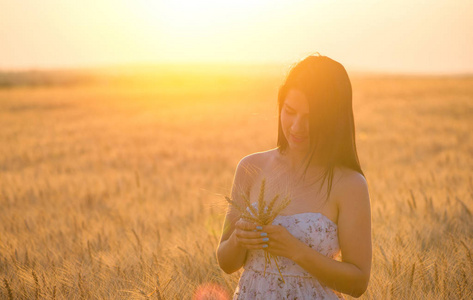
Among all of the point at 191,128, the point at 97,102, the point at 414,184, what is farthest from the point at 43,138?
the point at 97,102

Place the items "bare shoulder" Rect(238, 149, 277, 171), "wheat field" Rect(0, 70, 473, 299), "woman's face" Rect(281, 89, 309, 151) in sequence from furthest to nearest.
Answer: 1. "wheat field" Rect(0, 70, 473, 299)
2. "bare shoulder" Rect(238, 149, 277, 171)
3. "woman's face" Rect(281, 89, 309, 151)

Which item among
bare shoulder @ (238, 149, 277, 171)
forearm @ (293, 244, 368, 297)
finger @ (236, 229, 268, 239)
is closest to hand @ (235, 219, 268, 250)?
finger @ (236, 229, 268, 239)

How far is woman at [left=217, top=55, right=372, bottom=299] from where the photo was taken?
1.78 m

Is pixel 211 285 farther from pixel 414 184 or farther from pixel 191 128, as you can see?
pixel 191 128

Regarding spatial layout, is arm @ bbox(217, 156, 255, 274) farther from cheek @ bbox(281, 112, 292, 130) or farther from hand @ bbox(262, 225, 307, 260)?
cheek @ bbox(281, 112, 292, 130)

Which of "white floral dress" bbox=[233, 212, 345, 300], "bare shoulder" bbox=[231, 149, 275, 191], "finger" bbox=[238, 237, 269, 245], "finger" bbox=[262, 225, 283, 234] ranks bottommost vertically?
"white floral dress" bbox=[233, 212, 345, 300]

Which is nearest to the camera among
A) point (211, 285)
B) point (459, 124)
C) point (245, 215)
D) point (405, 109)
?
point (245, 215)

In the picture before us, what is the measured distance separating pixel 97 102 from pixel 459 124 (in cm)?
1980

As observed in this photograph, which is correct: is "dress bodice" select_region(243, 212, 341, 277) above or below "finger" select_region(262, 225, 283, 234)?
below

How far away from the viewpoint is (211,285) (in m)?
2.65

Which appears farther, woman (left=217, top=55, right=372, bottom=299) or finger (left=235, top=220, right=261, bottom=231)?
woman (left=217, top=55, right=372, bottom=299)

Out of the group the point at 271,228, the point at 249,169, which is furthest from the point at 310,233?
the point at 249,169

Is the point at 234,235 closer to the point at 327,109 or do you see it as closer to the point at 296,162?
the point at 296,162

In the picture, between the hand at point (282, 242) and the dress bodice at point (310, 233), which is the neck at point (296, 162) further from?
the hand at point (282, 242)
